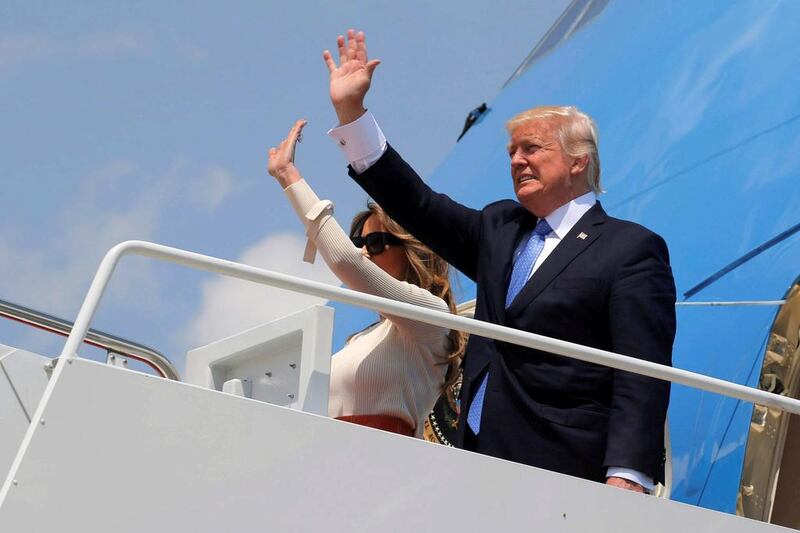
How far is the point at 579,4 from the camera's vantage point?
11.2 m

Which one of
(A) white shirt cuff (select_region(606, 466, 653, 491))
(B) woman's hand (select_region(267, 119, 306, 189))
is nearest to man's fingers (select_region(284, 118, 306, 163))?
(B) woman's hand (select_region(267, 119, 306, 189))

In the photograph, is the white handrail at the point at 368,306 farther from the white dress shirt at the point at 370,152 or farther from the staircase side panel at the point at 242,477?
the white dress shirt at the point at 370,152

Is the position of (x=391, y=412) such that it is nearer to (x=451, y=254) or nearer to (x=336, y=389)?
(x=336, y=389)

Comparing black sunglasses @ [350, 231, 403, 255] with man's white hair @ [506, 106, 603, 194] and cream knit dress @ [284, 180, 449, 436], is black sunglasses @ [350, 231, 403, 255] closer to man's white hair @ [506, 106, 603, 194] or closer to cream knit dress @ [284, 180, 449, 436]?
cream knit dress @ [284, 180, 449, 436]

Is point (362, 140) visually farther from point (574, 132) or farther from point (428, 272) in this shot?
point (574, 132)

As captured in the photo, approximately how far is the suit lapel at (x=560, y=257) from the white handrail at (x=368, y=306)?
0.50 m

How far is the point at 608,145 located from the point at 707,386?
4.27 meters

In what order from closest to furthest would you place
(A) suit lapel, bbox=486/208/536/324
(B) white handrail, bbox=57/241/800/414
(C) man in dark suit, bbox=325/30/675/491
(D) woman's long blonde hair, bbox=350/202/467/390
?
(B) white handrail, bbox=57/241/800/414
(C) man in dark suit, bbox=325/30/675/491
(A) suit lapel, bbox=486/208/536/324
(D) woman's long blonde hair, bbox=350/202/467/390

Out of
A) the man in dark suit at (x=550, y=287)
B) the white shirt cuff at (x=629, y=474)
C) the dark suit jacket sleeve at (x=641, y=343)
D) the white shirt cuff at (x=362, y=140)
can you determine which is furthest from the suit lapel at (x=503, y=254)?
the white shirt cuff at (x=629, y=474)

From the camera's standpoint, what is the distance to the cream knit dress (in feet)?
14.4

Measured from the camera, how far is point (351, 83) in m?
4.43

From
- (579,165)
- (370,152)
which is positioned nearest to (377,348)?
(370,152)

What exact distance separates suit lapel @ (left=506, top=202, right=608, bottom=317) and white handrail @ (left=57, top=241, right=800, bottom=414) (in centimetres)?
50

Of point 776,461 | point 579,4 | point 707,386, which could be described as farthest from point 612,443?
point 579,4
